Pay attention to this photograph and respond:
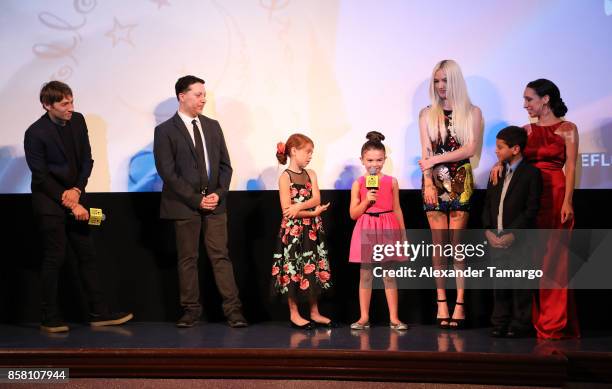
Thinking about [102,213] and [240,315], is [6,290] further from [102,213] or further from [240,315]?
[240,315]

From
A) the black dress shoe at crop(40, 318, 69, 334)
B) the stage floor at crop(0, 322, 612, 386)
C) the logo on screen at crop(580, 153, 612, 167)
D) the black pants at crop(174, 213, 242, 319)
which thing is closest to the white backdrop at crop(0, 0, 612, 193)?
the logo on screen at crop(580, 153, 612, 167)

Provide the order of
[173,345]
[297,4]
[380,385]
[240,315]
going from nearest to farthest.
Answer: [380,385]
[173,345]
[240,315]
[297,4]

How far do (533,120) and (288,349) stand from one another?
2.25 m

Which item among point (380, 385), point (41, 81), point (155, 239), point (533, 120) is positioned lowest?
point (380, 385)

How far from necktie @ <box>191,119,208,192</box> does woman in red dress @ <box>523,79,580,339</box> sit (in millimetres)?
1922

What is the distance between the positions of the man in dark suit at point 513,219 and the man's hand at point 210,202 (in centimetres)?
160

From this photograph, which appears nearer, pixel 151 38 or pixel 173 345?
pixel 173 345

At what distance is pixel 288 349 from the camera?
3.96 meters

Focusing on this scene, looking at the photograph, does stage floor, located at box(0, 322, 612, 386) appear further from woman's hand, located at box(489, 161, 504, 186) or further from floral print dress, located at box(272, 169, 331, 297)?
woman's hand, located at box(489, 161, 504, 186)

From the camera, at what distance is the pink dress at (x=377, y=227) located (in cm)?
467

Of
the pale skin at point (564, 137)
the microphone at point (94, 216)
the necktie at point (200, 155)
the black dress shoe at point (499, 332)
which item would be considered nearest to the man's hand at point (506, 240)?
the pale skin at point (564, 137)

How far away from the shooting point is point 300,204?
185 inches

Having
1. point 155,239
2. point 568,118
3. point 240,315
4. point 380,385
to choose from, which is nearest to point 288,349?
point 380,385

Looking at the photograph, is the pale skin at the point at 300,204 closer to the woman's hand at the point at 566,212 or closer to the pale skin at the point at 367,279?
the pale skin at the point at 367,279
